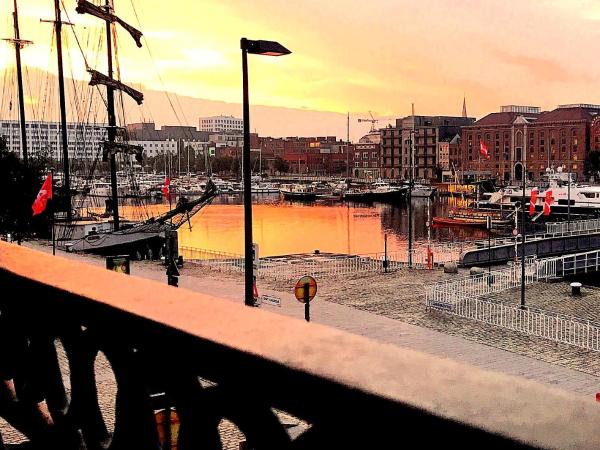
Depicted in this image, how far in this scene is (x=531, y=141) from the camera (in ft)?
440

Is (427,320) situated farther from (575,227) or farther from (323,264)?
(575,227)

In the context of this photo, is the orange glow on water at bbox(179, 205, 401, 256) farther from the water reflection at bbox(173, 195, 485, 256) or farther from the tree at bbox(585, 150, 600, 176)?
A: the tree at bbox(585, 150, 600, 176)

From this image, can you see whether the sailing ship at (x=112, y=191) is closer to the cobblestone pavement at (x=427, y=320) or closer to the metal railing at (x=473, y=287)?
the cobblestone pavement at (x=427, y=320)

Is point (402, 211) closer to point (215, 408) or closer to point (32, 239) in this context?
point (32, 239)

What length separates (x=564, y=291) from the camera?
96.9 feet

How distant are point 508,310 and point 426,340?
17.7 ft

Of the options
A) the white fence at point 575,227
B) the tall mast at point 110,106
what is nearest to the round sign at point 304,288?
the tall mast at point 110,106

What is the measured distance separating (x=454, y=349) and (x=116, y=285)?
1749 centimetres

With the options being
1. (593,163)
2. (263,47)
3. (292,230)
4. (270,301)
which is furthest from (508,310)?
(593,163)

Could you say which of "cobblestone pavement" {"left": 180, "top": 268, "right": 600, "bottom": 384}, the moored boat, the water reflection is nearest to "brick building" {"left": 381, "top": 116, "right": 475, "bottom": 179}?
the water reflection

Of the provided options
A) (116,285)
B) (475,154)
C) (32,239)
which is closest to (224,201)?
(475,154)

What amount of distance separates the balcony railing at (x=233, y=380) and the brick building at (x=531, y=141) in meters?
130

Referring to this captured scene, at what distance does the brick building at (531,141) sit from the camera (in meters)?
129

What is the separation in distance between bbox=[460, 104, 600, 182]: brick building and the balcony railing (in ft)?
428
